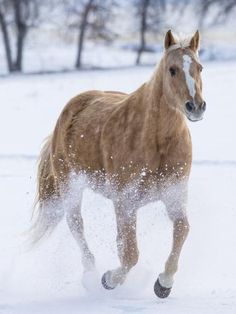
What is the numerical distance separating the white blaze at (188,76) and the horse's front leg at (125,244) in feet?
3.46

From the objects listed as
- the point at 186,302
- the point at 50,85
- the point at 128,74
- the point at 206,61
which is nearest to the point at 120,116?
the point at 186,302

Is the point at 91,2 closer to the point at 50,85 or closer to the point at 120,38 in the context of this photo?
the point at 120,38

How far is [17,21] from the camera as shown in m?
36.0

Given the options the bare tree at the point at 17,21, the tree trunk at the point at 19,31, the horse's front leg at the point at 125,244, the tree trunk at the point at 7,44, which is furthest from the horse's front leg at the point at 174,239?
the tree trunk at the point at 19,31

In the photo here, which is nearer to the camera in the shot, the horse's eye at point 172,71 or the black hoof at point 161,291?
the horse's eye at point 172,71

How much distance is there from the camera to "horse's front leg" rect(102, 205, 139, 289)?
5.23 meters

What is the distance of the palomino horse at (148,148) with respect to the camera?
15.6 feet

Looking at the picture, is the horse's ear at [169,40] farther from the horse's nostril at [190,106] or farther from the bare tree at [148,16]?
the bare tree at [148,16]

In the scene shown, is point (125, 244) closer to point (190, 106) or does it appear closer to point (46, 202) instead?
point (190, 106)

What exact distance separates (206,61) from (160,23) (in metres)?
6.14

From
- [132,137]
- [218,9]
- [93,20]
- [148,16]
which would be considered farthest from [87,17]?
[132,137]

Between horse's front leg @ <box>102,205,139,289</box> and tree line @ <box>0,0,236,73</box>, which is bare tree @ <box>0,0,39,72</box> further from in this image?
horse's front leg @ <box>102,205,139,289</box>

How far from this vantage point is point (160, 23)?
37.1 m

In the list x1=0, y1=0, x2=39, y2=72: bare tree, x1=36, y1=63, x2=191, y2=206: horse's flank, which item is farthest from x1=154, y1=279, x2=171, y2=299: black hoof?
x1=0, y1=0, x2=39, y2=72: bare tree
